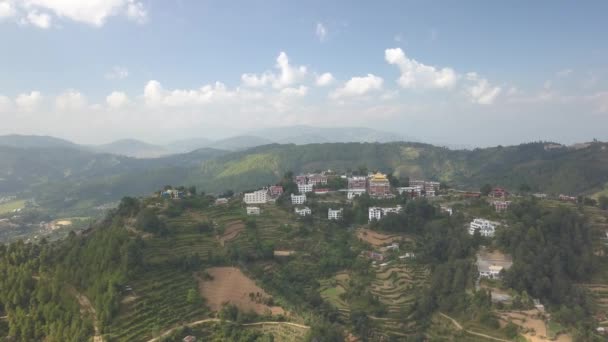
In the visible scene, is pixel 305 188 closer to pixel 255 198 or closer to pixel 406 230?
pixel 255 198

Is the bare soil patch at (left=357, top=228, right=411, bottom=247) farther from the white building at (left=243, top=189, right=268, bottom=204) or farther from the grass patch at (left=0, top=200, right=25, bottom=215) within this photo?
the grass patch at (left=0, top=200, right=25, bottom=215)

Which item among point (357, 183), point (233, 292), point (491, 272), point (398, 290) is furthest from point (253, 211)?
point (491, 272)

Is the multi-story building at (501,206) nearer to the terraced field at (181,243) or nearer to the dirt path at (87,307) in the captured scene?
the terraced field at (181,243)

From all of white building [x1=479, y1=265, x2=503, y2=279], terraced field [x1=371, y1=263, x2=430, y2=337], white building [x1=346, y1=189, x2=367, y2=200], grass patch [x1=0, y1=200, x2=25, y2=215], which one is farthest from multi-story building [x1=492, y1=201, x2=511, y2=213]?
grass patch [x1=0, y1=200, x2=25, y2=215]

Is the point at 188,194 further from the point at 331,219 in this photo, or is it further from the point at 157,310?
the point at 157,310

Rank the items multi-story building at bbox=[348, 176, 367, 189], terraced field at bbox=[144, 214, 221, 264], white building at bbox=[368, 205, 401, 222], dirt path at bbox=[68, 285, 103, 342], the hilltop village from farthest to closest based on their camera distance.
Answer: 1. multi-story building at bbox=[348, 176, 367, 189]
2. white building at bbox=[368, 205, 401, 222]
3. terraced field at bbox=[144, 214, 221, 264]
4. the hilltop village
5. dirt path at bbox=[68, 285, 103, 342]

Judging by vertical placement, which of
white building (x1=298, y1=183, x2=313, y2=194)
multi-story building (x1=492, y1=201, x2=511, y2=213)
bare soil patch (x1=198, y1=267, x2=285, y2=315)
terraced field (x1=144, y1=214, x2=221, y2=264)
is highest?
white building (x1=298, y1=183, x2=313, y2=194)
